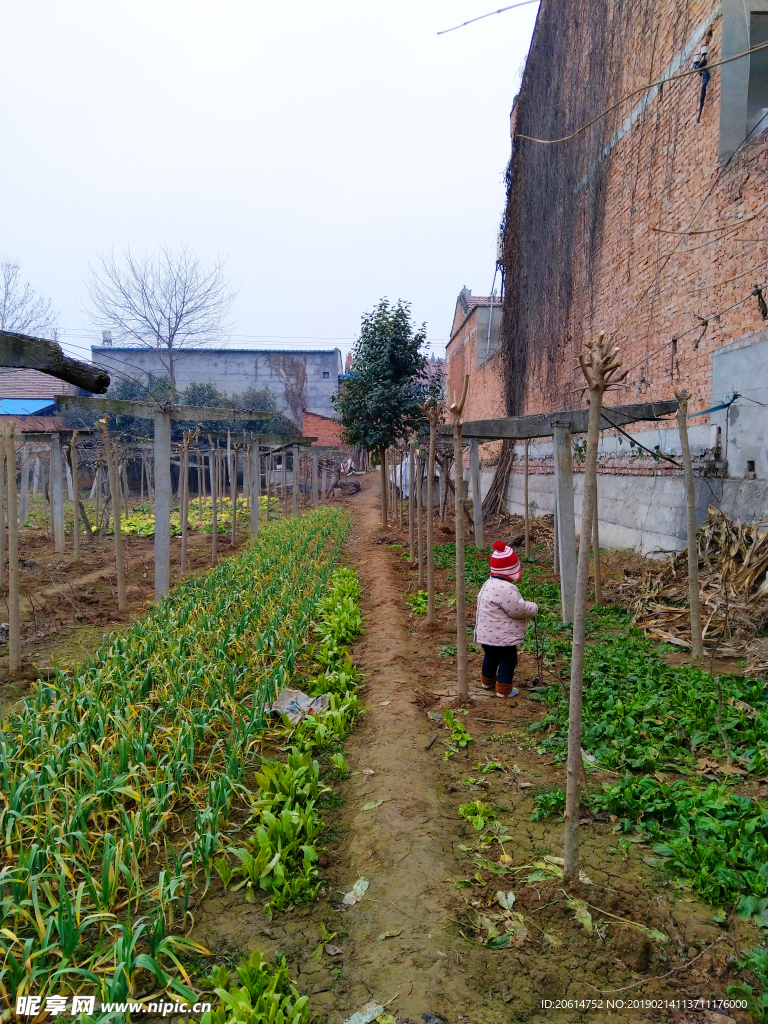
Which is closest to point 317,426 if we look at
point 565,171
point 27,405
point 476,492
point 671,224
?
point 27,405

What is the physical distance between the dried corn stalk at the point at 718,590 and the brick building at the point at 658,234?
0.39 metres

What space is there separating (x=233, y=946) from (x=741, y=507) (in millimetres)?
7156

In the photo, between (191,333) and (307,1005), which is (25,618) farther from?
(191,333)

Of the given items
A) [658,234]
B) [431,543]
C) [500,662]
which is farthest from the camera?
[658,234]

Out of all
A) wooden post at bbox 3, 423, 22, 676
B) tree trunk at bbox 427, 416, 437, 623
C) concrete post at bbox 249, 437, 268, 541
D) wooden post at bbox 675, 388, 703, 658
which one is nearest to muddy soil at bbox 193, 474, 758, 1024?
wooden post at bbox 675, 388, 703, 658

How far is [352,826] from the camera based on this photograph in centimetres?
388

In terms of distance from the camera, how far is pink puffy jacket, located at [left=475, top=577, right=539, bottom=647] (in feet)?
18.5

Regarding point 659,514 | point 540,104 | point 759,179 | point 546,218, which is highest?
point 540,104

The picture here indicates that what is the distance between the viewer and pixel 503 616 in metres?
5.70

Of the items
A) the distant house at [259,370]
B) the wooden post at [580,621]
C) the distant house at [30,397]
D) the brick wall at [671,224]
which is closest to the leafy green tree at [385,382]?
the brick wall at [671,224]

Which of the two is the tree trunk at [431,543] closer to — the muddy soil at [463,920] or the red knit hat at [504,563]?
the red knit hat at [504,563]

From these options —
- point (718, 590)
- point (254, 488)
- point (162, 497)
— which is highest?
point (162, 497)

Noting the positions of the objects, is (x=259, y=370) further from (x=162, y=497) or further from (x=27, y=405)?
(x=162, y=497)

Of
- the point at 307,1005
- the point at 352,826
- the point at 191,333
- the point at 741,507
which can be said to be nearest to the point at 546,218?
the point at 741,507
